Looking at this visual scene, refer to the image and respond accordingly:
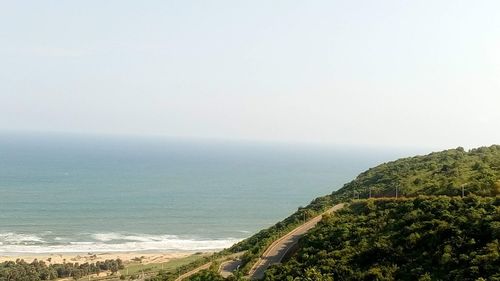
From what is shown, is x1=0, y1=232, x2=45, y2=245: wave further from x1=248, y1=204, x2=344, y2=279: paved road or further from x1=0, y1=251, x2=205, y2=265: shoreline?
x1=248, y1=204, x2=344, y2=279: paved road

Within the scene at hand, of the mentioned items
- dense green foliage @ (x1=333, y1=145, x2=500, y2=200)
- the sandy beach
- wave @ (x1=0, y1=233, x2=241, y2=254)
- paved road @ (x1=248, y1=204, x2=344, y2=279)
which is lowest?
wave @ (x1=0, y1=233, x2=241, y2=254)

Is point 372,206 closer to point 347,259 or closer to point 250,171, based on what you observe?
point 347,259

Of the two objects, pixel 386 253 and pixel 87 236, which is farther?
pixel 87 236

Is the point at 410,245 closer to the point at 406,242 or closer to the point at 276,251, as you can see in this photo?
the point at 406,242

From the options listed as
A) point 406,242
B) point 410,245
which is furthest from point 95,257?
point 410,245

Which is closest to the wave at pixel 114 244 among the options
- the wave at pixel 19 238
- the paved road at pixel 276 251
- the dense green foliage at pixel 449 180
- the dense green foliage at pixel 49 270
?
the wave at pixel 19 238

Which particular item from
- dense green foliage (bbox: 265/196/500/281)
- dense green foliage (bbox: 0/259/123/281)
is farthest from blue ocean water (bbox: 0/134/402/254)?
dense green foliage (bbox: 265/196/500/281)

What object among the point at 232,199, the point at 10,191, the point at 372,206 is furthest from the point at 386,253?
the point at 10,191
